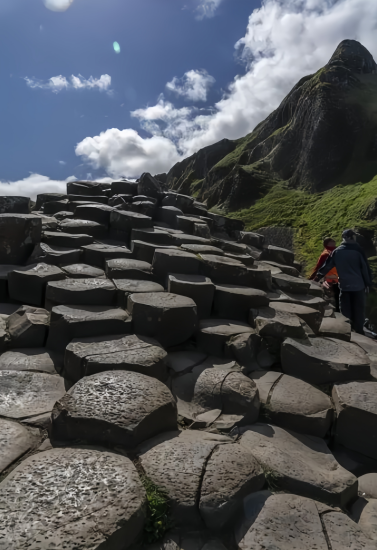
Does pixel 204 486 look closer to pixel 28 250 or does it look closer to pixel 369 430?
pixel 369 430

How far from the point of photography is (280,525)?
6.02 ft

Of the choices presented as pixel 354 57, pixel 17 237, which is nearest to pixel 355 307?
pixel 17 237

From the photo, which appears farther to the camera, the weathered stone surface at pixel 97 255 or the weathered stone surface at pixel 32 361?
the weathered stone surface at pixel 97 255

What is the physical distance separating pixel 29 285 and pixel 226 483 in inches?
126

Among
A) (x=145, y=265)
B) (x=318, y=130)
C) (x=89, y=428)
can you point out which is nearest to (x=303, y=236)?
(x=318, y=130)

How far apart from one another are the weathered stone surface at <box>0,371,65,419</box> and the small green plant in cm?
108

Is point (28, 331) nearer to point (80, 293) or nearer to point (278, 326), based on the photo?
point (80, 293)

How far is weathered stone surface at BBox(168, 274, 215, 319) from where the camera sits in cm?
423

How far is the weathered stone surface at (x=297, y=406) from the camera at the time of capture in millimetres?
2869

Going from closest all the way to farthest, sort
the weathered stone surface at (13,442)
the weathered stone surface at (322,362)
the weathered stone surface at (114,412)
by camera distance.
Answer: the weathered stone surface at (13,442) < the weathered stone surface at (114,412) < the weathered stone surface at (322,362)

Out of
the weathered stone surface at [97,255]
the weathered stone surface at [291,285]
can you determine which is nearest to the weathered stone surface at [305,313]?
the weathered stone surface at [291,285]

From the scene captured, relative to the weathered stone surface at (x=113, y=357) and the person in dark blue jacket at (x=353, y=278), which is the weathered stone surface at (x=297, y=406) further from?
the person in dark blue jacket at (x=353, y=278)

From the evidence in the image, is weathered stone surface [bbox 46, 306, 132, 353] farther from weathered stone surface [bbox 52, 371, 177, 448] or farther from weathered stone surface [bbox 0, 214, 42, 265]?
weathered stone surface [bbox 0, 214, 42, 265]

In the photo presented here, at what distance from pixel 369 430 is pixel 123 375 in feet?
6.24
